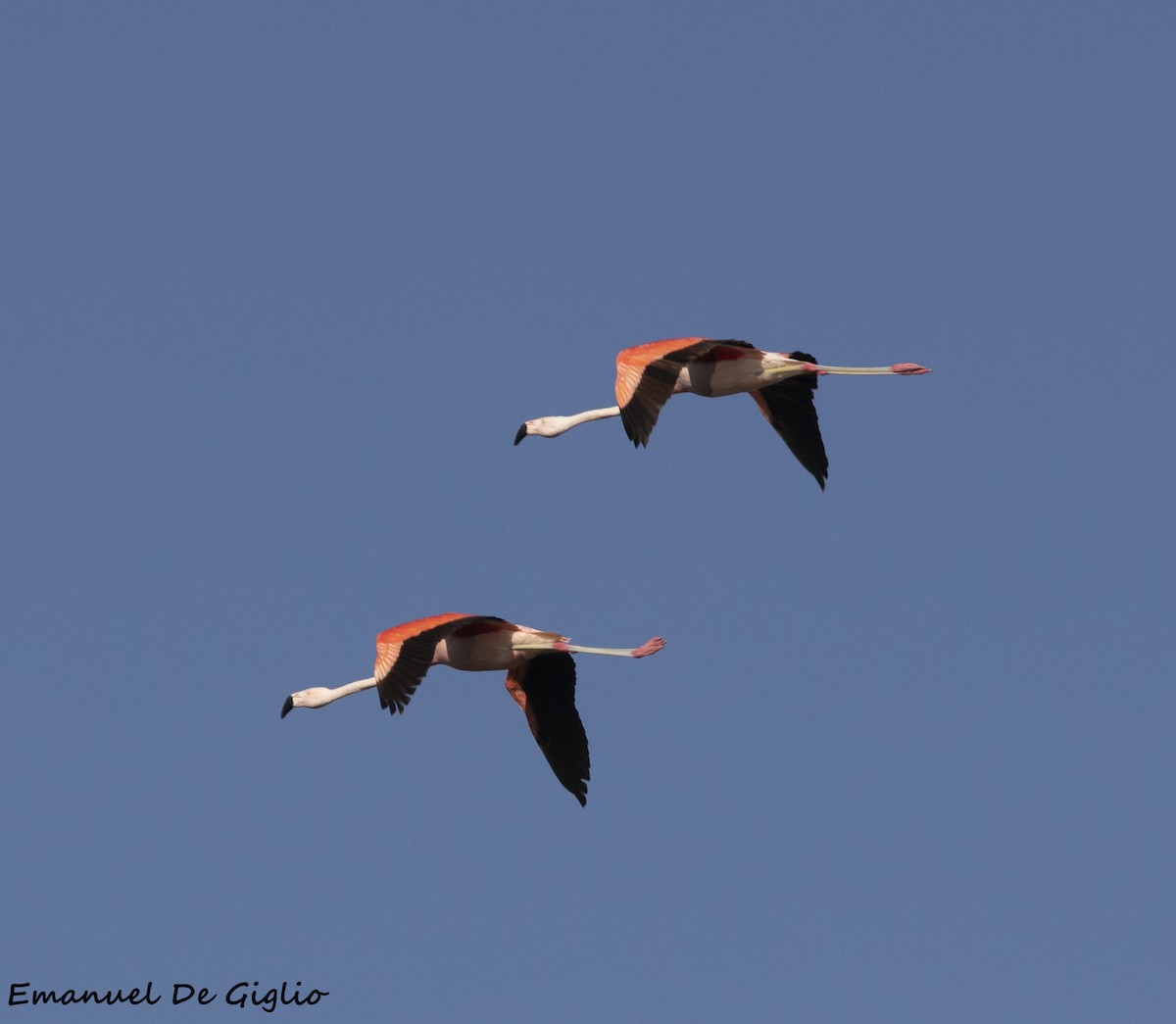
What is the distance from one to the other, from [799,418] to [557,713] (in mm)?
5333

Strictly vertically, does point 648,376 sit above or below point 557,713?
above

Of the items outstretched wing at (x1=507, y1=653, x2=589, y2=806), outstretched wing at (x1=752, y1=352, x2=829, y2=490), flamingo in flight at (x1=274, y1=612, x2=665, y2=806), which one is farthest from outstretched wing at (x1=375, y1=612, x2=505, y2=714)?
outstretched wing at (x1=752, y1=352, x2=829, y2=490)

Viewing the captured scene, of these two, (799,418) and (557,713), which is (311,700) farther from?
(799,418)

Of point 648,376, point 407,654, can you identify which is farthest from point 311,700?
point 648,376

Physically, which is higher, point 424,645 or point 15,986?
point 424,645

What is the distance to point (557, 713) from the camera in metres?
31.5

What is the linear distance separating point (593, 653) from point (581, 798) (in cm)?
194

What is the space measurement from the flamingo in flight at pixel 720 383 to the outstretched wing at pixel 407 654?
3363mm

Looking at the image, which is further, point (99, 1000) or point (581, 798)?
point (581, 798)

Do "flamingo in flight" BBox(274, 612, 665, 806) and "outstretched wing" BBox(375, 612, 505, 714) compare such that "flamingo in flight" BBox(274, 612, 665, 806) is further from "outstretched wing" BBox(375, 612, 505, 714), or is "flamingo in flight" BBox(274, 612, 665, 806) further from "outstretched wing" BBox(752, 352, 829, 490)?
"outstretched wing" BBox(752, 352, 829, 490)

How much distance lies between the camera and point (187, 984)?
2961 centimetres

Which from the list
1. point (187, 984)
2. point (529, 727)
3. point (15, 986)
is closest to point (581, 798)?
point (529, 727)

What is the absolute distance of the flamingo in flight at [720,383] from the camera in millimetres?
28406

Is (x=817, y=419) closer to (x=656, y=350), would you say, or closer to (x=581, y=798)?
(x=656, y=350)
